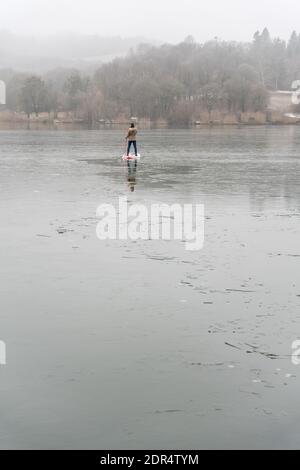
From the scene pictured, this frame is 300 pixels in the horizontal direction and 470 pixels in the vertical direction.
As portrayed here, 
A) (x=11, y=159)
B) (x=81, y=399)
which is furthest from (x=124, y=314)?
(x=11, y=159)

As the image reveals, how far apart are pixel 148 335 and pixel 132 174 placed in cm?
1716

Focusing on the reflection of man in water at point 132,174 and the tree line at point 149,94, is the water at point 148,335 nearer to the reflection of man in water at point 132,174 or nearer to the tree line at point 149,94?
the reflection of man in water at point 132,174

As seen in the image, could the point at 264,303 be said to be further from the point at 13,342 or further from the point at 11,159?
the point at 11,159

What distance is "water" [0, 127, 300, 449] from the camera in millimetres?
4699

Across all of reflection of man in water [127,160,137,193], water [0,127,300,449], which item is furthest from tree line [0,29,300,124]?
water [0,127,300,449]

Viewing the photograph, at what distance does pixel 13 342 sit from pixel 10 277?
2.57m

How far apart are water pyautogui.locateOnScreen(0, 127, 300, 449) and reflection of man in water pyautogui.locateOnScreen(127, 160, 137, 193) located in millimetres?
5970

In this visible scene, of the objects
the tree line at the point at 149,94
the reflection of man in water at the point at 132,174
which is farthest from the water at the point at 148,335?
the tree line at the point at 149,94

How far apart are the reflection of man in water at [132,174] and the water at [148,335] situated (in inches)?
235

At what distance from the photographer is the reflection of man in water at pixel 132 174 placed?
1959cm

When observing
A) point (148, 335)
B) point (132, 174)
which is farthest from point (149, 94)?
point (148, 335)

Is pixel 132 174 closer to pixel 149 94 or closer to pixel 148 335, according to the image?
pixel 148 335

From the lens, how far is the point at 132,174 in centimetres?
2328

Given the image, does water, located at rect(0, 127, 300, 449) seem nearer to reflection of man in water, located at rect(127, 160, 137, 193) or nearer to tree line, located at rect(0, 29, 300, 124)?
reflection of man in water, located at rect(127, 160, 137, 193)
